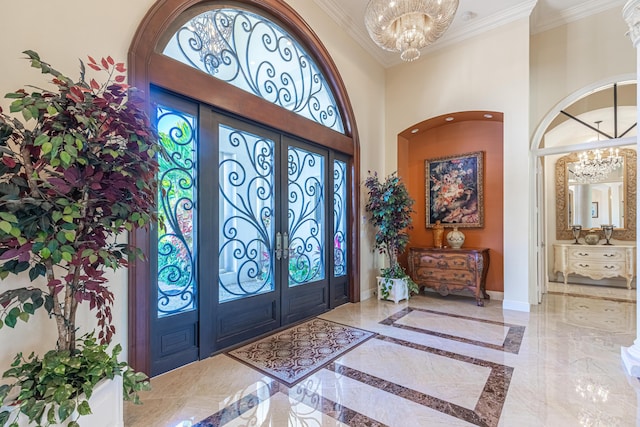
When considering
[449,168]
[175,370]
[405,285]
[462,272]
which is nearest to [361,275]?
[405,285]

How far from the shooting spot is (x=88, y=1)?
2.12 metres

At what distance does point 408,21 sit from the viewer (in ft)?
9.68

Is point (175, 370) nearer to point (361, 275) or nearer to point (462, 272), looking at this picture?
point (361, 275)

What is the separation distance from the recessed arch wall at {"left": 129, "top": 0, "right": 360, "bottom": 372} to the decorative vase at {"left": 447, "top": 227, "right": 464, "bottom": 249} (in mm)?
2453

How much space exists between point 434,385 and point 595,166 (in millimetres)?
6730

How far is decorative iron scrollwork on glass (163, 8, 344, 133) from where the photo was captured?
9.50 feet

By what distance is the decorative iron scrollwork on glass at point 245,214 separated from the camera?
3.11 m

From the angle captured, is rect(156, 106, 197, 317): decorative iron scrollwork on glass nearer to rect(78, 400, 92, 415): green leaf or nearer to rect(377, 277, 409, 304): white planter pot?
rect(78, 400, 92, 415): green leaf

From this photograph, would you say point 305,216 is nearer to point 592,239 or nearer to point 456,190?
point 456,190


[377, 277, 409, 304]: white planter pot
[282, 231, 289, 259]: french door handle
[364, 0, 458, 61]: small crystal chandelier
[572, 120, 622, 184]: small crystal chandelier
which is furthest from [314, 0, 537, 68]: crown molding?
[377, 277, 409, 304]: white planter pot

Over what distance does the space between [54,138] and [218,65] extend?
2.15m

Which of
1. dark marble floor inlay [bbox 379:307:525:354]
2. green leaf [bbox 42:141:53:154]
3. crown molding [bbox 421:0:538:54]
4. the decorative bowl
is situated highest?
crown molding [bbox 421:0:538:54]

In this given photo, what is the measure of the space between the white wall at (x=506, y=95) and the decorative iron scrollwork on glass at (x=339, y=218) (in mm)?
1929

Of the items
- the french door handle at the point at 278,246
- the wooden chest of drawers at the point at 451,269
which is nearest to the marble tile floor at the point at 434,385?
the wooden chest of drawers at the point at 451,269
